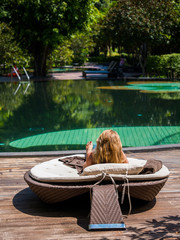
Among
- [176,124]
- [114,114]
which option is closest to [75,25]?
[114,114]

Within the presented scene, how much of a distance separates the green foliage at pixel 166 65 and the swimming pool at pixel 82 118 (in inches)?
306

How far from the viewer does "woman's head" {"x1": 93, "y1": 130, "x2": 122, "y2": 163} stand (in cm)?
376

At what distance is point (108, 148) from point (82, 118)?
8.05 metres

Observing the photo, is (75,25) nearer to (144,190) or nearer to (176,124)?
(176,124)

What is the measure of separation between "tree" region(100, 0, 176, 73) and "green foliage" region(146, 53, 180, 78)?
174 cm

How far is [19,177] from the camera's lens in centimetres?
515

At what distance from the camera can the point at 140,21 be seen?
26.5 m

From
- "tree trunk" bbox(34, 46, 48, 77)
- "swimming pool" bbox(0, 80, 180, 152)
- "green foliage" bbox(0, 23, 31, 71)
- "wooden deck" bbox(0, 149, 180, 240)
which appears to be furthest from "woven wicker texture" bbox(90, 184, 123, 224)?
"tree trunk" bbox(34, 46, 48, 77)

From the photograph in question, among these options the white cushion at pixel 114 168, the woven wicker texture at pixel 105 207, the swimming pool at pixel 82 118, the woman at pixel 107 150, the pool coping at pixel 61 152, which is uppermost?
the woman at pixel 107 150

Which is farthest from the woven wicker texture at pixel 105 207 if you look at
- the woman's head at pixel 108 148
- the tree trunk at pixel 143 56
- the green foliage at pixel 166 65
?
the tree trunk at pixel 143 56

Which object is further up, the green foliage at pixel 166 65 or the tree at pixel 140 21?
the tree at pixel 140 21

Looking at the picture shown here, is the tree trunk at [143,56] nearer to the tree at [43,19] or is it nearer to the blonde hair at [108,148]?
the tree at [43,19]

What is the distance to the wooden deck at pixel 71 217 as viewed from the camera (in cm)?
335

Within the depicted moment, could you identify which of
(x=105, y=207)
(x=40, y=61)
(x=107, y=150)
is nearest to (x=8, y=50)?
(x=40, y=61)
